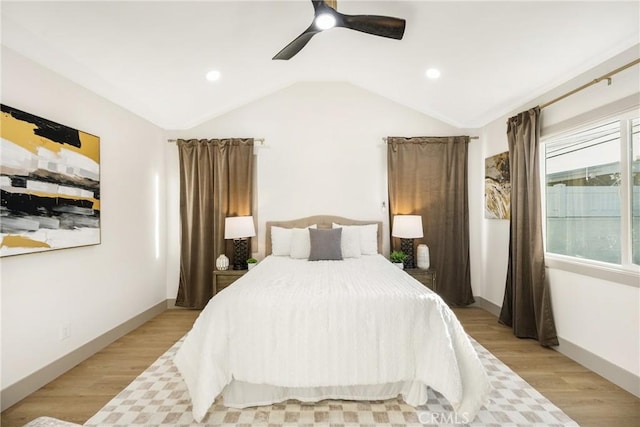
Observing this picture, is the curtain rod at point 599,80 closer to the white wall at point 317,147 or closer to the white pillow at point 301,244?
the white wall at point 317,147

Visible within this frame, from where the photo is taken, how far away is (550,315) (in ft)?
9.30

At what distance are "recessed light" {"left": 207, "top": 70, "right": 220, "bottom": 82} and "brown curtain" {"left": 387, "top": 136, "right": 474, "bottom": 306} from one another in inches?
86.2

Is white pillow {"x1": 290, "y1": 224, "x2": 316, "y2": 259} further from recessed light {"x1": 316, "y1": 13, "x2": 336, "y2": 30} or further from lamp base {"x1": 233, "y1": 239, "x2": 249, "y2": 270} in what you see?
recessed light {"x1": 316, "y1": 13, "x2": 336, "y2": 30}

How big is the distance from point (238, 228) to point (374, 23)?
2601mm

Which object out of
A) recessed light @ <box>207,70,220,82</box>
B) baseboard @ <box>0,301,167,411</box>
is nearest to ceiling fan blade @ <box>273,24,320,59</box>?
recessed light @ <box>207,70,220,82</box>

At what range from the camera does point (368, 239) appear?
3809 mm

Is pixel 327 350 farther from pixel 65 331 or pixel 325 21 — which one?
pixel 65 331

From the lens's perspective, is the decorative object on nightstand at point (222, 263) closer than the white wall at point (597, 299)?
No

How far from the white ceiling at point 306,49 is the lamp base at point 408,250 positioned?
1.76 meters

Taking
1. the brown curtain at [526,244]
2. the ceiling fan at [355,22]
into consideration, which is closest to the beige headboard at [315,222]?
the brown curtain at [526,244]

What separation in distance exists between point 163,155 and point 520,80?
415cm

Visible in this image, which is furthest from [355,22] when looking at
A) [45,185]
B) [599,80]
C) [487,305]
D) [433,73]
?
[487,305]

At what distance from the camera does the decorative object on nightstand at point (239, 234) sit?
3.73 metres

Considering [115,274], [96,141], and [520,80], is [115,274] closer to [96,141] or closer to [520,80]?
[96,141]
